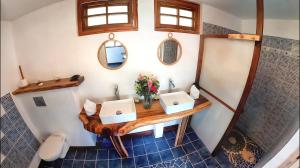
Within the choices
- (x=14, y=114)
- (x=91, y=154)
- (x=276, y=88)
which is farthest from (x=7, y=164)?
(x=276, y=88)

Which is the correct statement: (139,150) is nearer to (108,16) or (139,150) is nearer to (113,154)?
(113,154)

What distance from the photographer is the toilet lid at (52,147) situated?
1613mm

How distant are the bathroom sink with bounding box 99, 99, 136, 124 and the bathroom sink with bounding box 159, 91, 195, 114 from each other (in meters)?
0.42

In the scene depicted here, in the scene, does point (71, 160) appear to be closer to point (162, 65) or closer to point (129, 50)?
point (129, 50)

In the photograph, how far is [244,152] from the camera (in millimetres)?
1926

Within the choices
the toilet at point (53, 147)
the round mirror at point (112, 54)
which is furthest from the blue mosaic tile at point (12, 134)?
the round mirror at point (112, 54)

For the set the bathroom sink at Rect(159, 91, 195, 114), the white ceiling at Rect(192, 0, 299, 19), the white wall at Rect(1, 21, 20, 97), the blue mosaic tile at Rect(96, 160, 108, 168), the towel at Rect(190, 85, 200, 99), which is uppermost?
the white ceiling at Rect(192, 0, 299, 19)

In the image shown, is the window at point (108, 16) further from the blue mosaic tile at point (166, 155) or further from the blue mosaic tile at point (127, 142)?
the blue mosaic tile at point (166, 155)

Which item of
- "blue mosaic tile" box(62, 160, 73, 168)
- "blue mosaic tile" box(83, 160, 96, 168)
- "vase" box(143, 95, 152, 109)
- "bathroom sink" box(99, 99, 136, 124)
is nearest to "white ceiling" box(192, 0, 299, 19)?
"vase" box(143, 95, 152, 109)

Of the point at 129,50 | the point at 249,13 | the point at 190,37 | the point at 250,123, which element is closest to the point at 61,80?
the point at 129,50

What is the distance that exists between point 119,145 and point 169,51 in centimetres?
154

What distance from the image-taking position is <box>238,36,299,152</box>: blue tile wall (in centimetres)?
83

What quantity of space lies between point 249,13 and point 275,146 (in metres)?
1.19

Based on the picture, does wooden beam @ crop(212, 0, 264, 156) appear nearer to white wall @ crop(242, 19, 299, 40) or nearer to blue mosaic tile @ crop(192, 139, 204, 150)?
white wall @ crop(242, 19, 299, 40)
